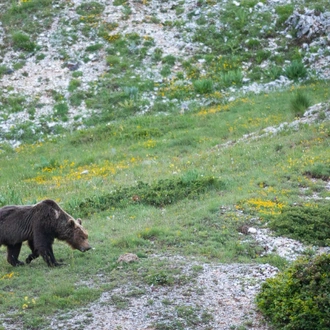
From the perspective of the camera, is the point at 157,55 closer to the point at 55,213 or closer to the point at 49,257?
the point at 55,213

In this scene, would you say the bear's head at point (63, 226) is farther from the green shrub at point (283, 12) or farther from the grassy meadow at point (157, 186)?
the green shrub at point (283, 12)

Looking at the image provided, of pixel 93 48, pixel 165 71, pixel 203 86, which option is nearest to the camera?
pixel 203 86

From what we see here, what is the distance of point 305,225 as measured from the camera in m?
12.7

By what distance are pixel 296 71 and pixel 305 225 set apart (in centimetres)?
1420

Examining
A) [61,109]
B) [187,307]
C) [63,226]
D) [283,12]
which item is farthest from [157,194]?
[283,12]

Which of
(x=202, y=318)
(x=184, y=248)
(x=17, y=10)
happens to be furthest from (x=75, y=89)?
(x=202, y=318)

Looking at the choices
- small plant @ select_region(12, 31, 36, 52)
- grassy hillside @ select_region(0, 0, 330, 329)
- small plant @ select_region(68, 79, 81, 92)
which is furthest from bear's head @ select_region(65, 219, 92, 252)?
small plant @ select_region(12, 31, 36, 52)

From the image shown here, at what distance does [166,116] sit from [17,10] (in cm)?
1211

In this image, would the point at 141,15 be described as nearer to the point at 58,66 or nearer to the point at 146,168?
the point at 58,66

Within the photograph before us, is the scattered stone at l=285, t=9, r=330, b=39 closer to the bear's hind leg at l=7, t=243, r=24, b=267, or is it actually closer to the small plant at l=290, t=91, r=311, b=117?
the small plant at l=290, t=91, r=311, b=117

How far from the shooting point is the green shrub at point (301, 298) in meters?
8.63

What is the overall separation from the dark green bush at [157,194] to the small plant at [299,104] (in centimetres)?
731

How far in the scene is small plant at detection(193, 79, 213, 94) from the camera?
2559 centimetres

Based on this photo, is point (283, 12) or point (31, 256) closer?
point (31, 256)
